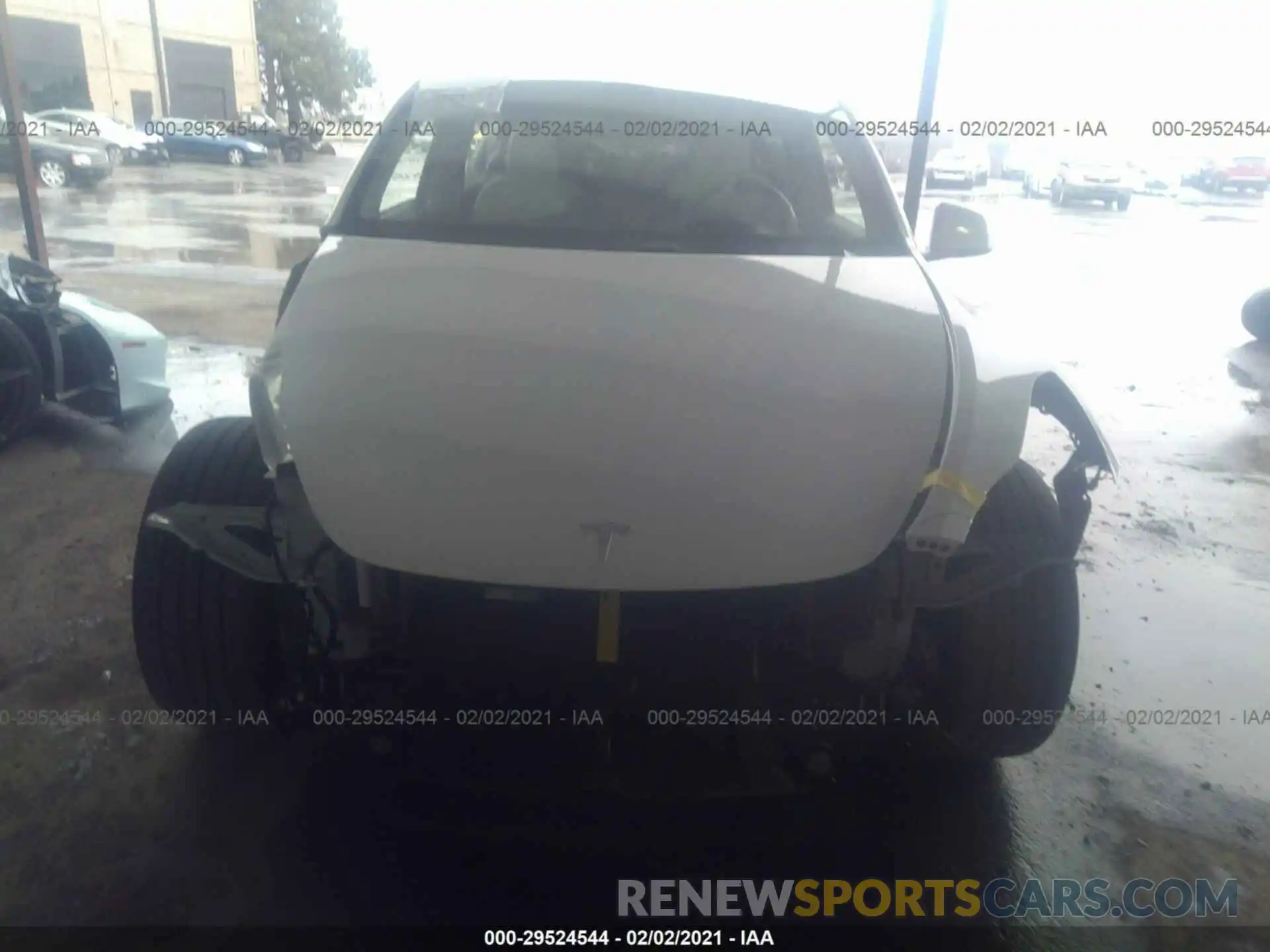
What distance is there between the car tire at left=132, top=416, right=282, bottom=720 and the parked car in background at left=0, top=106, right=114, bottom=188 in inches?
711

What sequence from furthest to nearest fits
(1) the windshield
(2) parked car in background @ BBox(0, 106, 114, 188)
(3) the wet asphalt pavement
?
1. (2) parked car in background @ BBox(0, 106, 114, 188)
2. (1) the windshield
3. (3) the wet asphalt pavement

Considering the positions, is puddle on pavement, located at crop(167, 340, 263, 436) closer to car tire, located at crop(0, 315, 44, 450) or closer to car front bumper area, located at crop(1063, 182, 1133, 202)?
car tire, located at crop(0, 315, 44, 450)

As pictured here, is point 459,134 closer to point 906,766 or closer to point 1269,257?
point 906,766

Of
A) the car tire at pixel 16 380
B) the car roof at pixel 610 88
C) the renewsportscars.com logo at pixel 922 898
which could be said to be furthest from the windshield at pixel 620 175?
the car tire at pixel 16 380

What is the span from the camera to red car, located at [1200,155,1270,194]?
81.9ft

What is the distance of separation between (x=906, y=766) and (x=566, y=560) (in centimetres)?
130

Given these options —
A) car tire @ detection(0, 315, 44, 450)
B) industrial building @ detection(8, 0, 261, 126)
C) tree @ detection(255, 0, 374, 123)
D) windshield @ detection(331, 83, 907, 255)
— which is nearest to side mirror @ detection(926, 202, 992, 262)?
windshield @ detection(331, 83, 907, 255)

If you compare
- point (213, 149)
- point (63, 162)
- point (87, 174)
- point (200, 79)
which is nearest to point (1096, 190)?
point (87, 174)

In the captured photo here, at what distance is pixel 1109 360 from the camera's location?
711 centimetres

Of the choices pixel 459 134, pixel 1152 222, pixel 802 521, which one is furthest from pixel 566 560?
pixel 1152 222

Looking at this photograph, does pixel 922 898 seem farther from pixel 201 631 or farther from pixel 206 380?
pixel 206 380

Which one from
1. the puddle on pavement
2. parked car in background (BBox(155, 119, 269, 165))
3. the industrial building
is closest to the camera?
the puddle on pavement

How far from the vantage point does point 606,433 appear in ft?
5.69

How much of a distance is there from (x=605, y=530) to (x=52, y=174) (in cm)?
1941
